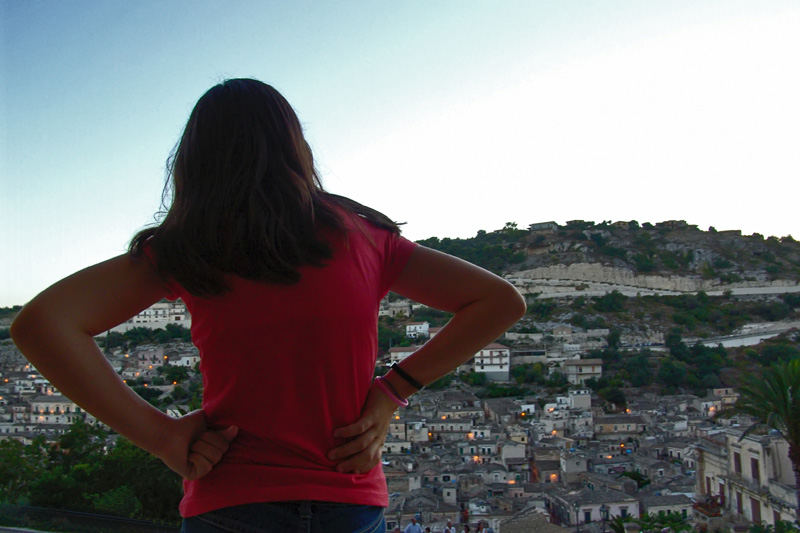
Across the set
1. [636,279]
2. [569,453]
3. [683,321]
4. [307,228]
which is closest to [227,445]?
[307,228]

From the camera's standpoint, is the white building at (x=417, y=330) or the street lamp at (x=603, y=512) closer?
the street lamp at (x=603, y=512)

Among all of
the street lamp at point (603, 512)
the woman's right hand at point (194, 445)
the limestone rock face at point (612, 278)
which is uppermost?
A: the limestone rock face at point (612, 278)

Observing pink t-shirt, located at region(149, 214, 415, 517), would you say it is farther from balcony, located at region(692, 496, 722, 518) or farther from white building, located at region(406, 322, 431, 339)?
white building, located at region(406, 322, 431, 339)

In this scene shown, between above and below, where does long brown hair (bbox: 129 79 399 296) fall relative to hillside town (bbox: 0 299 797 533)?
above

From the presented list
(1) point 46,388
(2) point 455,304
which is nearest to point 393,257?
(2) point 455,304

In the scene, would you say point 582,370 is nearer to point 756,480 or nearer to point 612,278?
point 756,480

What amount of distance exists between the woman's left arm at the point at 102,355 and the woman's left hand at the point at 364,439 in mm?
114

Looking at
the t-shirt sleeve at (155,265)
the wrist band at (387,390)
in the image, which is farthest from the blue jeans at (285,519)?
the t-shirt sleeve at (155,265)

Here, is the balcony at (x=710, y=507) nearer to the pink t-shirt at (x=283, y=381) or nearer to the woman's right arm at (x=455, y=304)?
the woman's right arm at (x=455, y=304)

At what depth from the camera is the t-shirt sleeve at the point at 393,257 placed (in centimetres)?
82

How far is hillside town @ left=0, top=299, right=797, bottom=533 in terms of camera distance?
28.9 feet

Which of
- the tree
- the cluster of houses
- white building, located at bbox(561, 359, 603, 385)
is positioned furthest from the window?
white building, located at bbox(561, 359, 603, 385)

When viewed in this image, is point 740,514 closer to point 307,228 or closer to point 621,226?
point 307,228

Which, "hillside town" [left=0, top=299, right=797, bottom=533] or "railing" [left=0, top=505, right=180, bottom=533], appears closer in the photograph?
"railing" [left=0, top=505, right=180, bottom=533]
